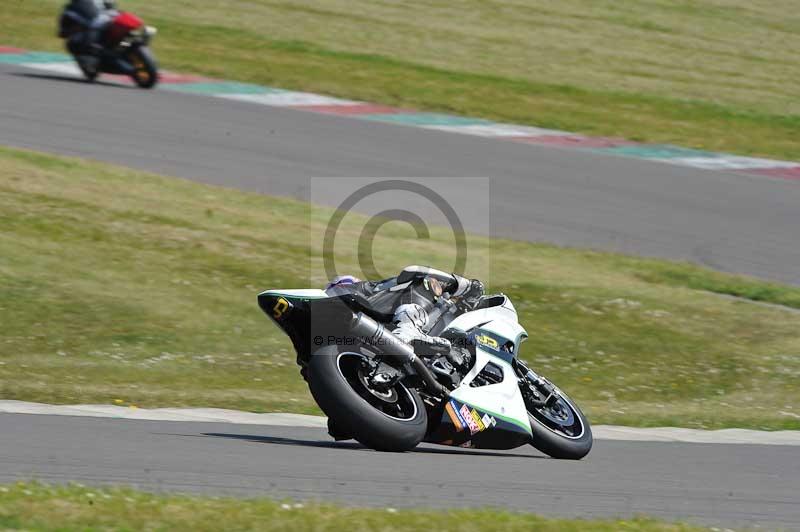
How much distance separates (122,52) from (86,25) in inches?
34.5

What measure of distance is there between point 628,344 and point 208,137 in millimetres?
8841

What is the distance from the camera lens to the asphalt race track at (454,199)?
6.71 m

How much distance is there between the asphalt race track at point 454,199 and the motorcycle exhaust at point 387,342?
54cm

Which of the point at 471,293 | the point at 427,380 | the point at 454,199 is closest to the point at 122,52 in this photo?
the point at 454,199

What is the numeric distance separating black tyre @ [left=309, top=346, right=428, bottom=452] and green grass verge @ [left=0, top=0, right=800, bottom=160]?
15297mm

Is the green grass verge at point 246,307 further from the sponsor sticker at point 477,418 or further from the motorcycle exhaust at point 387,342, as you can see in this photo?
the motorcycle exhaust at point 387,342

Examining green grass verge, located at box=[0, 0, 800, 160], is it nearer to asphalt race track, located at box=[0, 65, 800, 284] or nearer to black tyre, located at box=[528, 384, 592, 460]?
asphalt race track, located at box=[0, 65, 800, 284]

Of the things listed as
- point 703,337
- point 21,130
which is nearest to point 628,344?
point 703,337

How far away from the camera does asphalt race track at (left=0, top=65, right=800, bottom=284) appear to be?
17.0 metres

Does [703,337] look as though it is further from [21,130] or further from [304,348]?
[21,130]

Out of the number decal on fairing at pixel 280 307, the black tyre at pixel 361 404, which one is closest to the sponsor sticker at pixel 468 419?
the black tyre at pixel 361 404

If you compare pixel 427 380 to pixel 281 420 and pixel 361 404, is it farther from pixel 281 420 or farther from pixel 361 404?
pixel 281 420

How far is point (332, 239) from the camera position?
15.4 meters

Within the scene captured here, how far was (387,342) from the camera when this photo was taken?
7352 millimetres
